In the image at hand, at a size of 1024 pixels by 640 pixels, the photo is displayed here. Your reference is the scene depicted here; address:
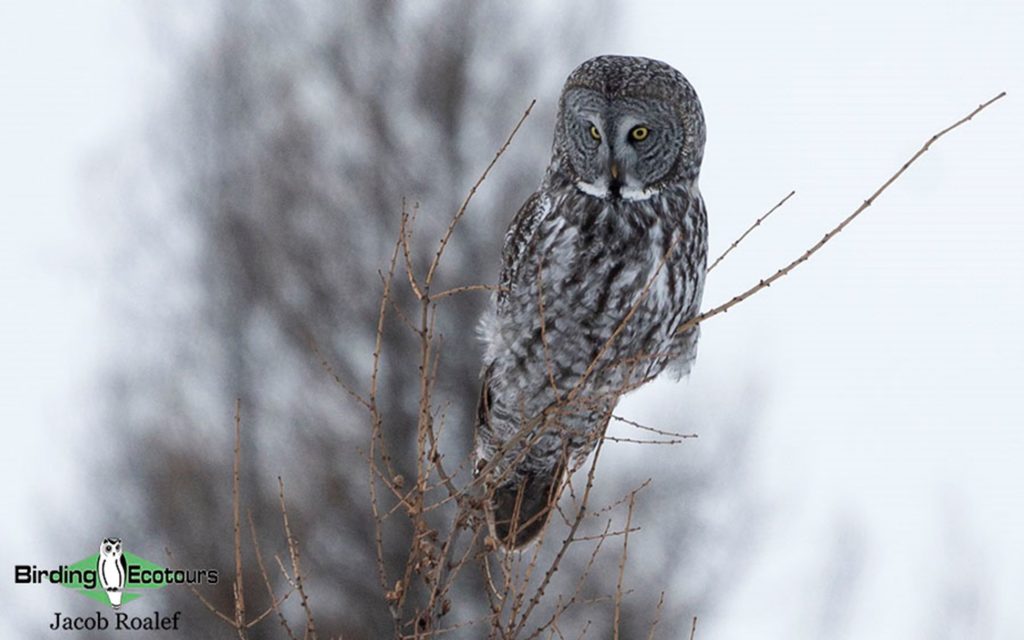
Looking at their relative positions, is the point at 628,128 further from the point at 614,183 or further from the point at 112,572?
the point at 112,572

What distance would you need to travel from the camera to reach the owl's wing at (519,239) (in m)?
4.07

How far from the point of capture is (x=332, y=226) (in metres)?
10.3

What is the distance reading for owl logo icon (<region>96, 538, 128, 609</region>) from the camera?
20.9 ft

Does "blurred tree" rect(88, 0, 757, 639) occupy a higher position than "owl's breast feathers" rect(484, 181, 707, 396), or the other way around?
"blurred tree" rect(88, 0, 757, 639)

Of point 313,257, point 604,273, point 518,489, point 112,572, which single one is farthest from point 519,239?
point 313,257

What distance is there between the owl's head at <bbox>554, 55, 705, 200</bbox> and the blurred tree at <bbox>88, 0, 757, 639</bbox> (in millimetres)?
5326

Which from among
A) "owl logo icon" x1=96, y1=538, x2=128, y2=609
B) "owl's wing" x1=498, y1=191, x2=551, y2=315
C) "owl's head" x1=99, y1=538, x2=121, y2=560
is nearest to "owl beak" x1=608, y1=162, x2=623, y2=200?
"owl's wing" x1=498, y1=191, x2=551, y2=315

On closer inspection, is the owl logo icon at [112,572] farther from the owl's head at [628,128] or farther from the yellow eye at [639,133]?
the yellow eye at [639,133]

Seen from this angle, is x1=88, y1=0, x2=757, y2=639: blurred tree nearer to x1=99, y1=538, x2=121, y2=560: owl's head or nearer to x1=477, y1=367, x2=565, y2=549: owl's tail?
x1=99, y1=538, x2=121, y2=560: owl's head

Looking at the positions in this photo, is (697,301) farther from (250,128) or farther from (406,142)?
(250,128)

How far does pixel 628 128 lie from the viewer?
3.89 metres

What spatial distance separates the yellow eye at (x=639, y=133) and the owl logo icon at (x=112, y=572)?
333 centimetres

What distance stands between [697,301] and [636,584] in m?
6.00

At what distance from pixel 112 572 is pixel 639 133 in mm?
3804
